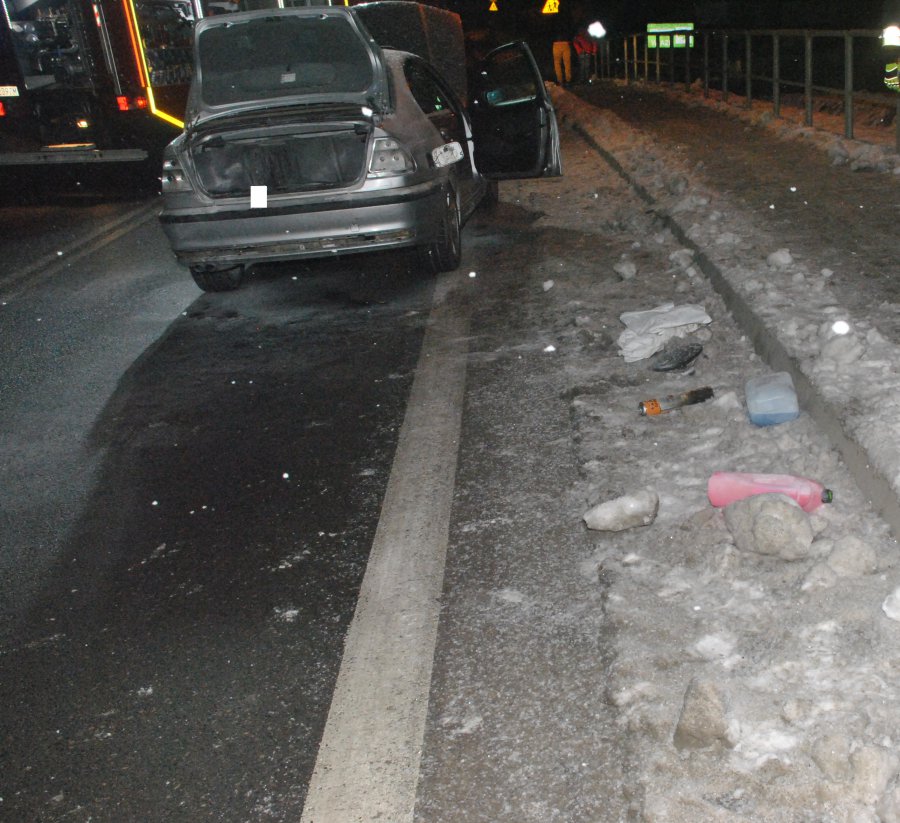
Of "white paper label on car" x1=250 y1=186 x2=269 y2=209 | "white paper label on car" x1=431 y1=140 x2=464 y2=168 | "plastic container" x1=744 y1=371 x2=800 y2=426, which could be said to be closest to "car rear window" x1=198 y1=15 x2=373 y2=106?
"white paper label on car" x1=431 y1=140 x2=464 y2=168

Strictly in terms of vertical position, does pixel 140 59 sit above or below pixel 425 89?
above

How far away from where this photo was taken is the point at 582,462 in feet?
13.7

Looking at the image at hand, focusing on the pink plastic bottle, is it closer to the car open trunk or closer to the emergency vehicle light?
the car open trunk

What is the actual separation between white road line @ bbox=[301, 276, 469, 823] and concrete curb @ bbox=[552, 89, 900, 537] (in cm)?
147

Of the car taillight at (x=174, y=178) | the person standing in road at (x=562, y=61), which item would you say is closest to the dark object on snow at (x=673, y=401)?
the car taillight at (x=174, y=178)

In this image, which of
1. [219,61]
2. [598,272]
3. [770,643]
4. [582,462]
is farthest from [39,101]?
[770,643]

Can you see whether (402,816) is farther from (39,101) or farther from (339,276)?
(39,101)

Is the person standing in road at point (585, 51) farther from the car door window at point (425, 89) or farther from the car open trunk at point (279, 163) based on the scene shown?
the car open trunk at point (279, 163)

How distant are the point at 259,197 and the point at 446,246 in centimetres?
146

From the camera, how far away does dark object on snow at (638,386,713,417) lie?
4.59 m

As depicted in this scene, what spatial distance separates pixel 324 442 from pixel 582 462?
121 centimetres

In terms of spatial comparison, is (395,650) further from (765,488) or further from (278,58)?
(278,58)

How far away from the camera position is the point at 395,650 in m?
3.04

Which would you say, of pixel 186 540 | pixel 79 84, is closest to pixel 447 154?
pixel 186 540
